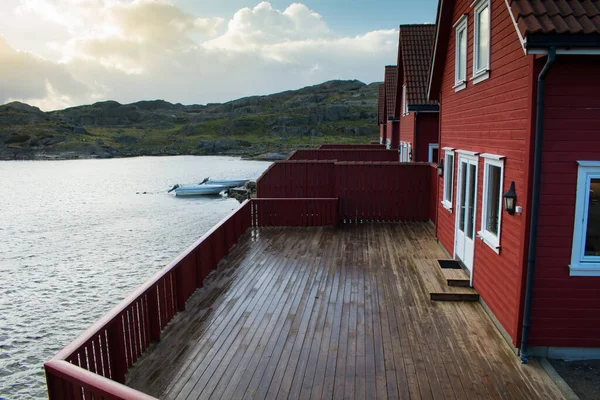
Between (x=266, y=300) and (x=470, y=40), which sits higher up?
(x=470, y=40)

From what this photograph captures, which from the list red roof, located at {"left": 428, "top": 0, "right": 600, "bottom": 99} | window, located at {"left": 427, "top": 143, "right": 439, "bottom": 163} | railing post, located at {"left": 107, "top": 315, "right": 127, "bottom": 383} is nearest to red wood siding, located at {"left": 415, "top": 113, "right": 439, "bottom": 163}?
window, located at {"left": 427, "top": 143, "right": 439, "bottom": 163}

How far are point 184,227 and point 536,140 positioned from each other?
21.9m

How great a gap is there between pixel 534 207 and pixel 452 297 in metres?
2.59

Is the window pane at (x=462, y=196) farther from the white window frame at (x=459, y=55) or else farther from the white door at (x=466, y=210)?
the white window frame at (x=459, y=55)

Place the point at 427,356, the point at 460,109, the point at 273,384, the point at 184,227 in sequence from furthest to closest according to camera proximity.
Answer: the point at 184,227 < the point at 460,109 < the point at 427,356 < the point at 273,384

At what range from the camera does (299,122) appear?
103m

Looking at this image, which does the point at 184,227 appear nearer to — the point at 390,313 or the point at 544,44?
the point at 390,313

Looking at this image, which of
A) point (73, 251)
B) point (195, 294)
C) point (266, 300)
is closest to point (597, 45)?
point (266, 300)

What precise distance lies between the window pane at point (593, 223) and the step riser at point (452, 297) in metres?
2.20

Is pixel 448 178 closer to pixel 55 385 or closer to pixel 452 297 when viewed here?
pixel 452 297

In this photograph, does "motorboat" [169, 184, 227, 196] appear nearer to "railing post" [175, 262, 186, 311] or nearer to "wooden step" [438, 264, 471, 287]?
"railing post" [175, 262, 186, 311]

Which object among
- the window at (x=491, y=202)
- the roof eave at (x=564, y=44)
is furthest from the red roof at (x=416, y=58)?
the roof eave at (x=564, y=44)

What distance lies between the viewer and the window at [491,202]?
19.4 feet

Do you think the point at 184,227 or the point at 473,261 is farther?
the point at 184,227
